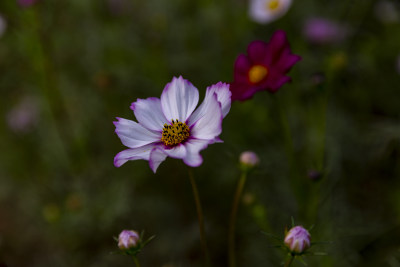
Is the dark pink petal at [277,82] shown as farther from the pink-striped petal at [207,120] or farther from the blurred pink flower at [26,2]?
the blurred pink flower at [26,2]

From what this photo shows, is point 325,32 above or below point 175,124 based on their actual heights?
above

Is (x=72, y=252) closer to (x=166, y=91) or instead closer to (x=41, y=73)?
(x=41, y=73)

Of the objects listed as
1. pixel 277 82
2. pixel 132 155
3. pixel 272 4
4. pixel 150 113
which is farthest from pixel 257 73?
pixel 272 4

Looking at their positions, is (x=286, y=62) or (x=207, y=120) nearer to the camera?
(x=207, y=120)

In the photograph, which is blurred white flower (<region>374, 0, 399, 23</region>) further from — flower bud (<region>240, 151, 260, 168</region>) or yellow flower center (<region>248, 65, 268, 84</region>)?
flower bud (<region>240, 151, 260, 168</region>)

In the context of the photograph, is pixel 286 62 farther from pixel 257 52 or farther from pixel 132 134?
pixel 132 134

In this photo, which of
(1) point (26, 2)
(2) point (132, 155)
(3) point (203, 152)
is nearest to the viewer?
(2) point (132, 155)

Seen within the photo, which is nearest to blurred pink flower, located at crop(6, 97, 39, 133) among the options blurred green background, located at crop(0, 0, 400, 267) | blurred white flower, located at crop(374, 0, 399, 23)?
blurred green background, located at crop(0, 0, 400, 267)

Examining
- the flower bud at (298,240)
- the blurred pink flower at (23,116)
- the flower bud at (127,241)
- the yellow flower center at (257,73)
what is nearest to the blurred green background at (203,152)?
the blurred pink flower at (23,116)
